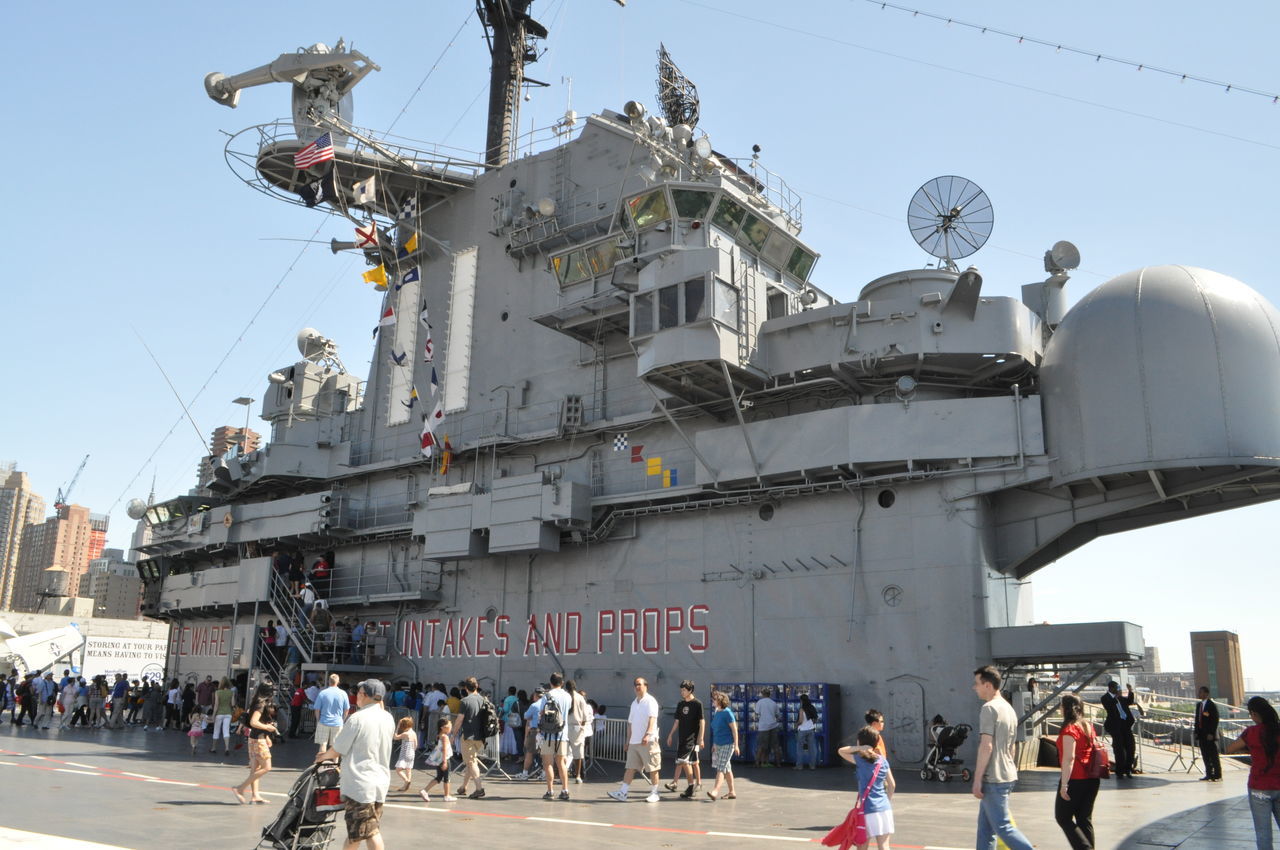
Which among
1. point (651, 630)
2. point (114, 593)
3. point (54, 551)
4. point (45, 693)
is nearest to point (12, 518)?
point (54, 551)

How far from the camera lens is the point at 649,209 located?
2092cm

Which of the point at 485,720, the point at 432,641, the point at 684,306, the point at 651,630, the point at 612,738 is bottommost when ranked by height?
the point at 612,738

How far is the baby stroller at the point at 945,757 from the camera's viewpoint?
51.3ft

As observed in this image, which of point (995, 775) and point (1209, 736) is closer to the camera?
point (995, 775)

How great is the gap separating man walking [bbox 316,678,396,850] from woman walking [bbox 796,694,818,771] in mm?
11029

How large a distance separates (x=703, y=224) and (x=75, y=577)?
179835 millimetres

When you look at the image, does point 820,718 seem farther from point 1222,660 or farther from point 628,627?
point 1222,660

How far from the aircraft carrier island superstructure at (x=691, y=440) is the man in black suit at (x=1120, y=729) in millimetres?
815

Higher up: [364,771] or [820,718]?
[364,771]

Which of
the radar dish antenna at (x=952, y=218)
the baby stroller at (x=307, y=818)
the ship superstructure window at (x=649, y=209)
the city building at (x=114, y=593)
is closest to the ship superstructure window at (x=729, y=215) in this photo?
the ship superstructure window at (x=649, y=209)

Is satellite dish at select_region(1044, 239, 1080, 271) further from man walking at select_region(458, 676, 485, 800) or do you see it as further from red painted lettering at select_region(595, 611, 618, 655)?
man walking at select_region(458, 676, 485, 800)

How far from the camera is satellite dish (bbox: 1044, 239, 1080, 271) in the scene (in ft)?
62.7

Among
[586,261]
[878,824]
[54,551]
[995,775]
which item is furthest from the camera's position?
[54,551]

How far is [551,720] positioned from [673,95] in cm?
1892
